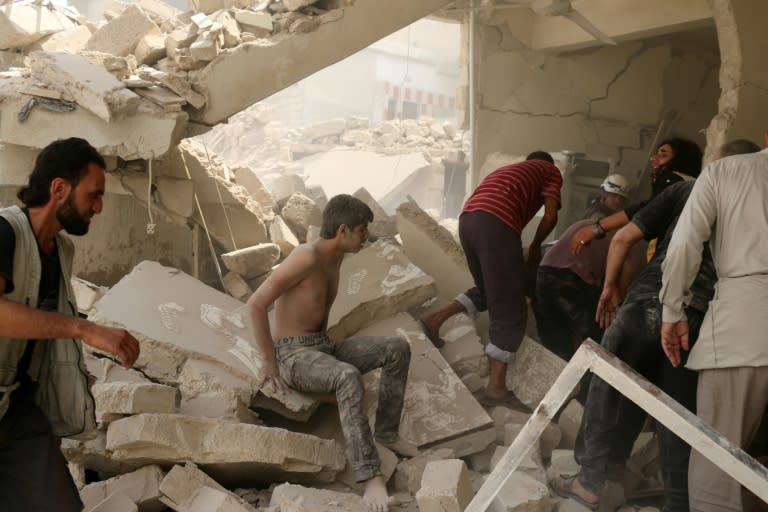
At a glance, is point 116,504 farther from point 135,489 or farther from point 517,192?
point 517,192

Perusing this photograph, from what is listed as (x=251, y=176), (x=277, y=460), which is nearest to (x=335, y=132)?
(x=251, y=176)

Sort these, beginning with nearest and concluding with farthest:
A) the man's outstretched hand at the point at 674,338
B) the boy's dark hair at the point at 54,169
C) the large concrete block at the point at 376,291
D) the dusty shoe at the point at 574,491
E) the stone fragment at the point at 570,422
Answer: the boy's dark hair at the point at 54,169
the man's outstretched hand at the point at 674,338
the dusty shoe at the point at 574,491
the stone fragment at the point at 570,422
the large concrete block at the point at 376,291

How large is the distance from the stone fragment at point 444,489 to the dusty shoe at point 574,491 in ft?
1.90

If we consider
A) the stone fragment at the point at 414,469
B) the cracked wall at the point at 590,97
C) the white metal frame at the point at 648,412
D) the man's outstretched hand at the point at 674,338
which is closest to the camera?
the white metal frame at the point at 648,412

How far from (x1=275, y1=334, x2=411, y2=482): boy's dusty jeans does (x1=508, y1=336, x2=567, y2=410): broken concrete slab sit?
103cm

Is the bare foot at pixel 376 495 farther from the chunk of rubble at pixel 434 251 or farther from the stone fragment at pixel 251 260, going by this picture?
the stone fragment at pixel 251 260

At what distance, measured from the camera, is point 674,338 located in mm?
3037

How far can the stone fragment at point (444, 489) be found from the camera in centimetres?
308

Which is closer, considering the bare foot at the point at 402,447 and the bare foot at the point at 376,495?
the bare foot at the point at 376,495

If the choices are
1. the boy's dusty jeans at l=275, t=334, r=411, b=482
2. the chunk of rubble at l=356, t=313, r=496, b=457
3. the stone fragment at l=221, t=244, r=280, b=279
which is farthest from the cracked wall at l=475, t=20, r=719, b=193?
the boy's dusty jeans at l=275, t=334, r=411, b=482

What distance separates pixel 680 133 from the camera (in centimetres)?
806

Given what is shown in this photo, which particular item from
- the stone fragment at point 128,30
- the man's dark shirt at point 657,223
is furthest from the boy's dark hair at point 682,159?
the stone fragment at point 128,30

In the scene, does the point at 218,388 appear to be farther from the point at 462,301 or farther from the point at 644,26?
the point at 644,26

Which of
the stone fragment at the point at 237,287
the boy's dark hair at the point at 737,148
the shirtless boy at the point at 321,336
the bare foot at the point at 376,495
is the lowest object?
the stone fragment at the point at 237,287
